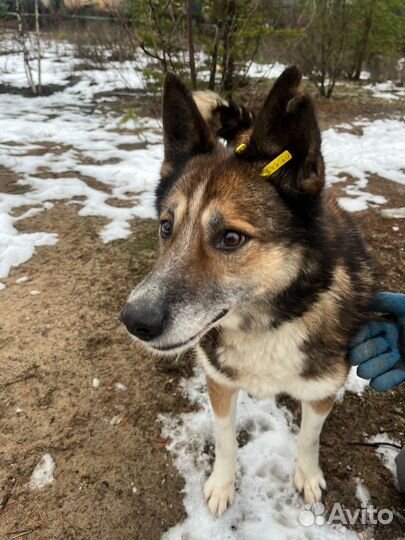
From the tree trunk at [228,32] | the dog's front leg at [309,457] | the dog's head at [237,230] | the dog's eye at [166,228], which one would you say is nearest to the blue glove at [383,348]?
the dog's front leg at [309,457]

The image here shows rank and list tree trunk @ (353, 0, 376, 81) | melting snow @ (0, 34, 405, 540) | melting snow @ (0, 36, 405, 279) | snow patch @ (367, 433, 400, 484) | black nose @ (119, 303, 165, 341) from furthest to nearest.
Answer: tree trunk @ (353, 0, 376, 81)
melting snow @ (0, 36, 405, 279)
snow patch @ (367, 433, 400, 484)
melting snow @ (0, 34, 405, 540)
black nose @ (119, 303, 165, 341)

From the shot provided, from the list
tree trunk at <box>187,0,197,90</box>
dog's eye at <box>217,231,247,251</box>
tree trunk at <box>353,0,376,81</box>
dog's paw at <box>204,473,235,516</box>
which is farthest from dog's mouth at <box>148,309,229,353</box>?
tree trunk at <box>353,0,376,81</box>

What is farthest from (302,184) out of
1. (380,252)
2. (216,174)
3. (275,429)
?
(380,252)

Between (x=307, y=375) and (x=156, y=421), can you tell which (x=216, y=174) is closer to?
(x=307, y=375)

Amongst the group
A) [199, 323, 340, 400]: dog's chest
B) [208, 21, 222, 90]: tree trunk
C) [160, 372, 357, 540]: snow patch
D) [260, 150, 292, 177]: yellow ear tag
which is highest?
[208, 21, 222, 90]: tree trunk

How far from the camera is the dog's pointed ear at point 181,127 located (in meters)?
1.96

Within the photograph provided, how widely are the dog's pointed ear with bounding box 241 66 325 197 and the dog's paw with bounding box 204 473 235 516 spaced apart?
1593 mm

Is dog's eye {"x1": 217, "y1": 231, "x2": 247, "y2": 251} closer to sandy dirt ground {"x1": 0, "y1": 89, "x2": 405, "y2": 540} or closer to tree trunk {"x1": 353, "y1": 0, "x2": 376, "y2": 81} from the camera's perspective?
sandy dirt ground {"x1": 0, "y1": 89, "x2": 405, "y2": 540}

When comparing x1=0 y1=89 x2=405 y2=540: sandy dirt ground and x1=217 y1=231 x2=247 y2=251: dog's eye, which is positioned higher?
x1=217 y1=231 x2=247 y2=251: dog's eye

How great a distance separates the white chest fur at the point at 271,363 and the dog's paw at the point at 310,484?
539 millimetres

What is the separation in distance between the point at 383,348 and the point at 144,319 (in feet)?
4.12

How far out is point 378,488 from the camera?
7.57 feet

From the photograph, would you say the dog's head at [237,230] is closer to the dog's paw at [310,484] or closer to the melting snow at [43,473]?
the dog's paw at [310,484]

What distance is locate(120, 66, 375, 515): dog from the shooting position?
163cm
